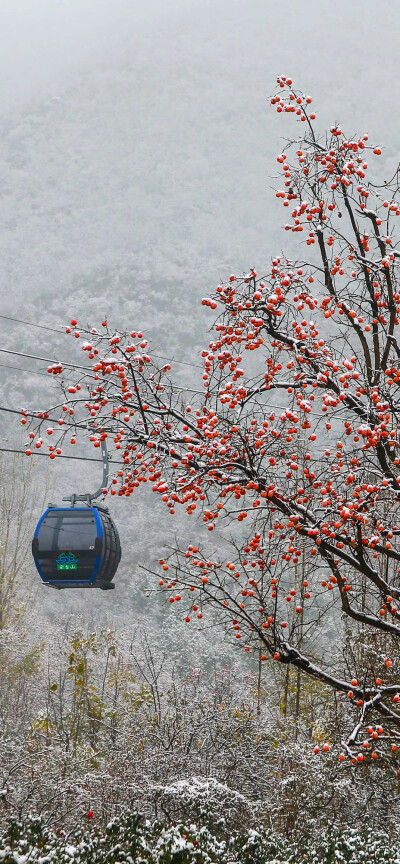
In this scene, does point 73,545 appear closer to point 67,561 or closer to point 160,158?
point 67,561

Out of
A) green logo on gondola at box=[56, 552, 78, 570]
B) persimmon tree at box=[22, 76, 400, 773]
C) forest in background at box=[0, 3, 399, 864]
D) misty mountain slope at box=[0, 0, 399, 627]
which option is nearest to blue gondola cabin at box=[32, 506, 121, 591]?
green logo on gondola at box=[56, 552, 78, 570]

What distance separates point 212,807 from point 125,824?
2.23m

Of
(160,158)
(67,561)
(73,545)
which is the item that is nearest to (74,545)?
(73,545)

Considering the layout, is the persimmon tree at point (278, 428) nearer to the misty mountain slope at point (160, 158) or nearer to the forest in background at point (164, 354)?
the forest in background at point (164, 354)

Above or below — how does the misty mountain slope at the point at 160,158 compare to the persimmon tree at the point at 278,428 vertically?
above

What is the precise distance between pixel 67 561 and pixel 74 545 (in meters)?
0.22

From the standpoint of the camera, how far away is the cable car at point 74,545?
32.8ft

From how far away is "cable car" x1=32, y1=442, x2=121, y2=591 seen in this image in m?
9.99

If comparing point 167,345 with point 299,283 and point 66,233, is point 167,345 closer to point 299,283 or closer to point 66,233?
point 66,233

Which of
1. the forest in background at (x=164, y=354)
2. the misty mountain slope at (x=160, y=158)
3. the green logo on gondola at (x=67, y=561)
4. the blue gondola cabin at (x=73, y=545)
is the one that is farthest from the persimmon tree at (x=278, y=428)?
the misty mountain slope at (x=160, y=158)

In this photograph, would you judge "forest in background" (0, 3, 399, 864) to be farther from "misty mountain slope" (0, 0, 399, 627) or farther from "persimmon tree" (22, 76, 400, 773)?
"persimmon tree" (22, 76, 400, 773)

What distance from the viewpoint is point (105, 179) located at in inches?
3580

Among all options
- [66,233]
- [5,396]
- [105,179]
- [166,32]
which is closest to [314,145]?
[5,396]

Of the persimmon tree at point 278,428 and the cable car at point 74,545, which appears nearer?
the persimmon tree at point 278,428
